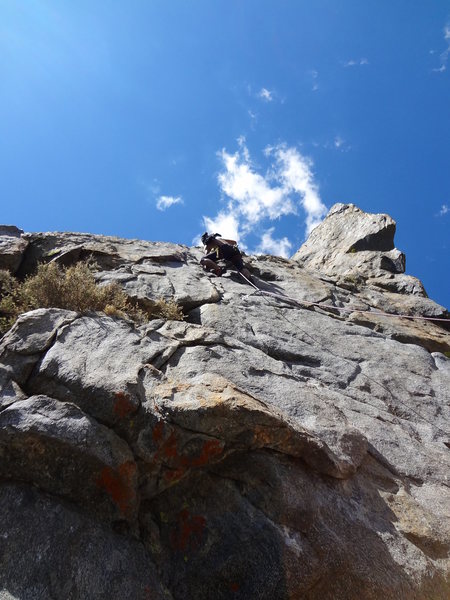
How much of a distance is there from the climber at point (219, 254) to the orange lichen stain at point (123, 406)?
7.33 m

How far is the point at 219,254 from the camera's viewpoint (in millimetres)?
12367

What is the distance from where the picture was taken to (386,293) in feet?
43.4

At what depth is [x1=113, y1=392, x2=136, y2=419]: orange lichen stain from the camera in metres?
4.17

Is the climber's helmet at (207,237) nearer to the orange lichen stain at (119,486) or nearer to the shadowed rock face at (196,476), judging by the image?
the shadowed rock face at (196,476)

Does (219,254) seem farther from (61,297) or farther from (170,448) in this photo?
(170,448)

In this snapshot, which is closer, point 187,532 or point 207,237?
point 187,532

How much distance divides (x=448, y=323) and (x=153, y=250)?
8.09 m

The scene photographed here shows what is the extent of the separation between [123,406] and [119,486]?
2.31ft

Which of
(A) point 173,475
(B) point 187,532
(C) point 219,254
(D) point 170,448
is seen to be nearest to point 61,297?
(D) point 170,448

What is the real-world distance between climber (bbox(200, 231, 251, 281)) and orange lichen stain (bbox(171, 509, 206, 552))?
7907 millimetres

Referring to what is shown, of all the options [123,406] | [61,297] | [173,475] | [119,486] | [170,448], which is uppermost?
[61,297]

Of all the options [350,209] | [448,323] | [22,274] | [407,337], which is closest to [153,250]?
[22,274]

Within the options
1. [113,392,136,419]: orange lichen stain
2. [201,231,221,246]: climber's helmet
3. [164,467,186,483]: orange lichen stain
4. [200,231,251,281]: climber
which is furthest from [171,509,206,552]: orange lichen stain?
[201,231,221,246]: climber's helmet

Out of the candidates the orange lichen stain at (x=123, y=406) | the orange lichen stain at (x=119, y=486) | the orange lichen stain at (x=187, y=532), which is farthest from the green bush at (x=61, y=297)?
the orange lichen stain at (x=187, y=532)
